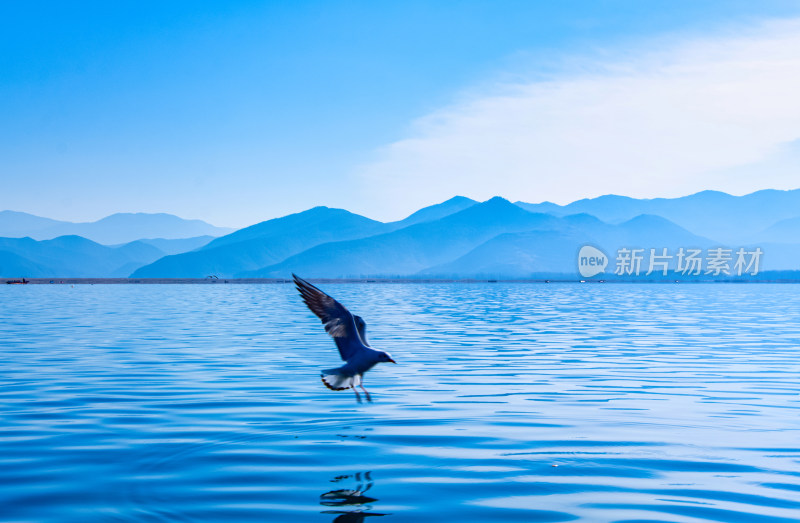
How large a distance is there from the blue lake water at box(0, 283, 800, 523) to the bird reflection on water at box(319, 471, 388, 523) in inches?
1.8

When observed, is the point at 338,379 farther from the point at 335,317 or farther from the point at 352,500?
the point at 352,500

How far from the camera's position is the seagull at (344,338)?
1523 cm

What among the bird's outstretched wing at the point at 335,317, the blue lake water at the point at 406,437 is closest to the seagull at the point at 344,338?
the bird's outstretched wing at the point at 335,317

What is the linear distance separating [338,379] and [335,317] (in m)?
1.17

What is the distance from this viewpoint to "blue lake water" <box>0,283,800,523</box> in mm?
11906

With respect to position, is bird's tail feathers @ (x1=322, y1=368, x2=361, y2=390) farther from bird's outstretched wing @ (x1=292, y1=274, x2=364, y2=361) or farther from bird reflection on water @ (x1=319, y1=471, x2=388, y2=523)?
bird reflection on water @ (x1=319, y1=471, x2=388, y2=523)

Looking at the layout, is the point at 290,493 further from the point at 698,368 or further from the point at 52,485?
the point at 698,368

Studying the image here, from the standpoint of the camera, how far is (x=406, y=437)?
54.5 feet

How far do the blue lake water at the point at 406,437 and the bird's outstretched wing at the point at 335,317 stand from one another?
188 cm

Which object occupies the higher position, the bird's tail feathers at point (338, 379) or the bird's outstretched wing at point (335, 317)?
the bird's outstretched wing at point (335, 317)

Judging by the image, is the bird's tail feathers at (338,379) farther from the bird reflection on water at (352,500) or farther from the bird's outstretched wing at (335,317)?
the bird reflection on water at (352,500)

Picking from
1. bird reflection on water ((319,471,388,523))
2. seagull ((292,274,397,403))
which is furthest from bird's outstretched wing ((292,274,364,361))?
bird reflection on water ((319,471,388,523))

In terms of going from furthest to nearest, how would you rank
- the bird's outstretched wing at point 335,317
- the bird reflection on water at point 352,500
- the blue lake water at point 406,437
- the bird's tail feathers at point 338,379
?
the bird's tail feathers at point 338,379 → the bird's outstretched wing at point 335,317 → the blue lake water at point 406,437 → the bird reflection on water at point 352,500

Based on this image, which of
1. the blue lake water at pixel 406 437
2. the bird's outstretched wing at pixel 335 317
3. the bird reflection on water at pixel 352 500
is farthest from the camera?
the bird's outstretched wing at pixel 335 317
